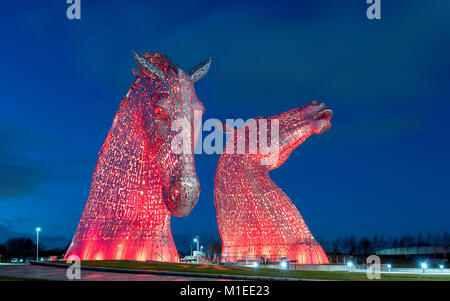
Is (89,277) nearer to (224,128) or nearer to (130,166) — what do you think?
(130,166)

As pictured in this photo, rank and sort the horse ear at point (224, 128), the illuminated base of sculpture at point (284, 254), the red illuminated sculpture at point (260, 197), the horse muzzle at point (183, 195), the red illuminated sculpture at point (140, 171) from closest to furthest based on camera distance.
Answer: the horse muzzle at point (183, 195), the red illuminated sculpture at point (140, 171), the illuminated base of sculpture at point (284, 254), the red illuminated sculpture at point (260, 197), the horse ear at point (224, 128)

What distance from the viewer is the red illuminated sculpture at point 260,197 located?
87.6 ft

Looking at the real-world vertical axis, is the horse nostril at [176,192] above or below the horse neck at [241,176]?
below

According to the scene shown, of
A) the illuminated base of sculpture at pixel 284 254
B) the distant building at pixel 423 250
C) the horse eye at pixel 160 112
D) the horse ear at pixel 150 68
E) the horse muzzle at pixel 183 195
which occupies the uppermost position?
the horse ear at pixel 150 68

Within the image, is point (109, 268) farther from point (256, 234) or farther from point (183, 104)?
point (256, 234)

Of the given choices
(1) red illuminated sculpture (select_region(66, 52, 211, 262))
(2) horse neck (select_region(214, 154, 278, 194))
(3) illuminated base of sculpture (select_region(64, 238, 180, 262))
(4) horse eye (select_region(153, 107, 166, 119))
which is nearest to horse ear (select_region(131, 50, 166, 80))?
(1) red illuminated sculpture (select_region(66, 52, 211, 262))

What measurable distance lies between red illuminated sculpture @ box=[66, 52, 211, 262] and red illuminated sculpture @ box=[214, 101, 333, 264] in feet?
24.3

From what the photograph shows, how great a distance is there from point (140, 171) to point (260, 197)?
30.7 ft

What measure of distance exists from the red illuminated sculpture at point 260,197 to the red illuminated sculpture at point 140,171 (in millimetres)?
7401

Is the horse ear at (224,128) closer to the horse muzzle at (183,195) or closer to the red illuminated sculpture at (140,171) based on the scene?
the red illuminated sculpture at (140,171)

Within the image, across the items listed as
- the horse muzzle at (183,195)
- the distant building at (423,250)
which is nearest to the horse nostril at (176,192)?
the horse muzzle at (183,195)

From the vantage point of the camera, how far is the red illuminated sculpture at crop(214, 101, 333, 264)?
2670 centimetres

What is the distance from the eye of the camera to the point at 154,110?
17.7m
